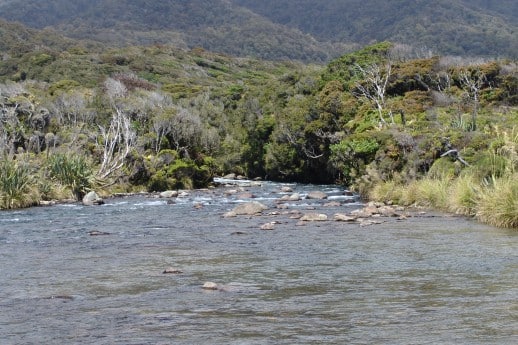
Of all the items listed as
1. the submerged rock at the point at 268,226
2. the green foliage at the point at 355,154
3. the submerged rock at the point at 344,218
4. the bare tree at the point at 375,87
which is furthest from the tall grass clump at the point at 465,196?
the bare tree at the point at 375,87

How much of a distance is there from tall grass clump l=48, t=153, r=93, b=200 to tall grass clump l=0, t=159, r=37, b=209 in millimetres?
4203

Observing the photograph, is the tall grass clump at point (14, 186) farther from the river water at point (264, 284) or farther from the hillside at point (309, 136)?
the river water at point (264, 284)

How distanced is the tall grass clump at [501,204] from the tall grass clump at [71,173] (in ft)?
94.1

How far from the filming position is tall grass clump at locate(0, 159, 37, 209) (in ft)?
133

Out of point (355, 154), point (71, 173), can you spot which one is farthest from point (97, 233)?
point (355, 154)

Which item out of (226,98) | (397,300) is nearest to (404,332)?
(397,300)

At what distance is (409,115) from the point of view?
55688 millimetres

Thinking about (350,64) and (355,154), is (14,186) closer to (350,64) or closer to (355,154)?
(355,154)

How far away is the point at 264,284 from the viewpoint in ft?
54.0

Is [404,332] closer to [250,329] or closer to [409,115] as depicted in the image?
[250,329]

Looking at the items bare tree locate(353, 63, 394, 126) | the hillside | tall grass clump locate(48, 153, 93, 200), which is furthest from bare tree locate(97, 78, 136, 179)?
bare tree locate(353, 63, 394, 126)

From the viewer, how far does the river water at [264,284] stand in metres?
12.1

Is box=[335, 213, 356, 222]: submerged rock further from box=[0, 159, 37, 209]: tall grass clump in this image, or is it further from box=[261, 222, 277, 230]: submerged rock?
box=[0, 159, 37, 209]: tall grass clump

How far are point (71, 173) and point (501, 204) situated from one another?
30.4 metres
